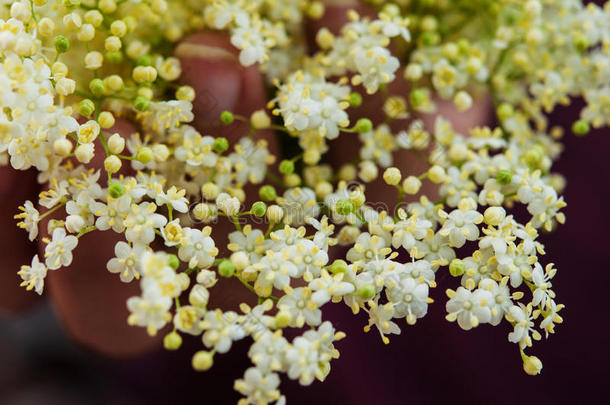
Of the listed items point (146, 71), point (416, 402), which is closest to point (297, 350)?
point (146, 71)

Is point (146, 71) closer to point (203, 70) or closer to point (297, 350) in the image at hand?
point (203, 70)

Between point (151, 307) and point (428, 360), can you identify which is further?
point (428, 360)

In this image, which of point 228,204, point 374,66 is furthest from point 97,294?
point 374,66

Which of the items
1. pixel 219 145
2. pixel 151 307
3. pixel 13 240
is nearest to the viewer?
pixel 151 307

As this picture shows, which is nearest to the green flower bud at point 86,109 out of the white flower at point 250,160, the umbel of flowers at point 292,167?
the umbel of flowers at point 292,167

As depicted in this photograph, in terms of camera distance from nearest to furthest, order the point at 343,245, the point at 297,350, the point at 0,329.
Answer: the point at 297,350, the point at 343,245, the point at 0,329

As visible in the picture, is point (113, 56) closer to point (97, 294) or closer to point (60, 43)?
point (60, 43)
